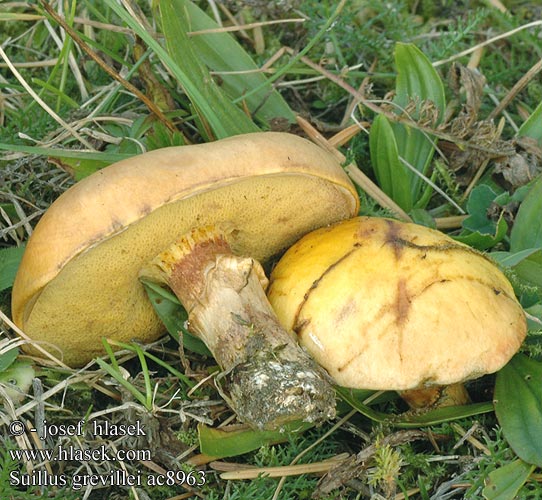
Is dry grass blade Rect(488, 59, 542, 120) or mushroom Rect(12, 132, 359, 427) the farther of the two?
dry grass blade Rect(488, 59, 542, 120)

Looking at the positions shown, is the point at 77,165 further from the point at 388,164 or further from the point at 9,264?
the point at 388,164

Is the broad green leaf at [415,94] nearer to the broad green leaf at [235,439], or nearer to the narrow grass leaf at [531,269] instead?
the narrow grass leaf at [531,269]

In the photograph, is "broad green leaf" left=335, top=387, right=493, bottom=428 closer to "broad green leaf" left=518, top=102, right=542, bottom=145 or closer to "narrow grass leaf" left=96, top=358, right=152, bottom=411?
"narrow grass leaf" left=96, top=358, right=152, bottom=411

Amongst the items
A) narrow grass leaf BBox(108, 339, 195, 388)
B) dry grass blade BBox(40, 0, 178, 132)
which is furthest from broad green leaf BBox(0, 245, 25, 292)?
dry grass blade BBox(40, 0, 178, 132)

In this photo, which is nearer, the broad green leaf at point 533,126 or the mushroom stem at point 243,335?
the mushroom stem at point 243,335

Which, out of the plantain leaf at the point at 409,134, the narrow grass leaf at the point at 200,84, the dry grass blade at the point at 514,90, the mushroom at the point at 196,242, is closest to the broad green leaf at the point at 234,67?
the narrow grass leaf at the point at 200,84

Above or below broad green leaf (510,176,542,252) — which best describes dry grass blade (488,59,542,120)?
above
